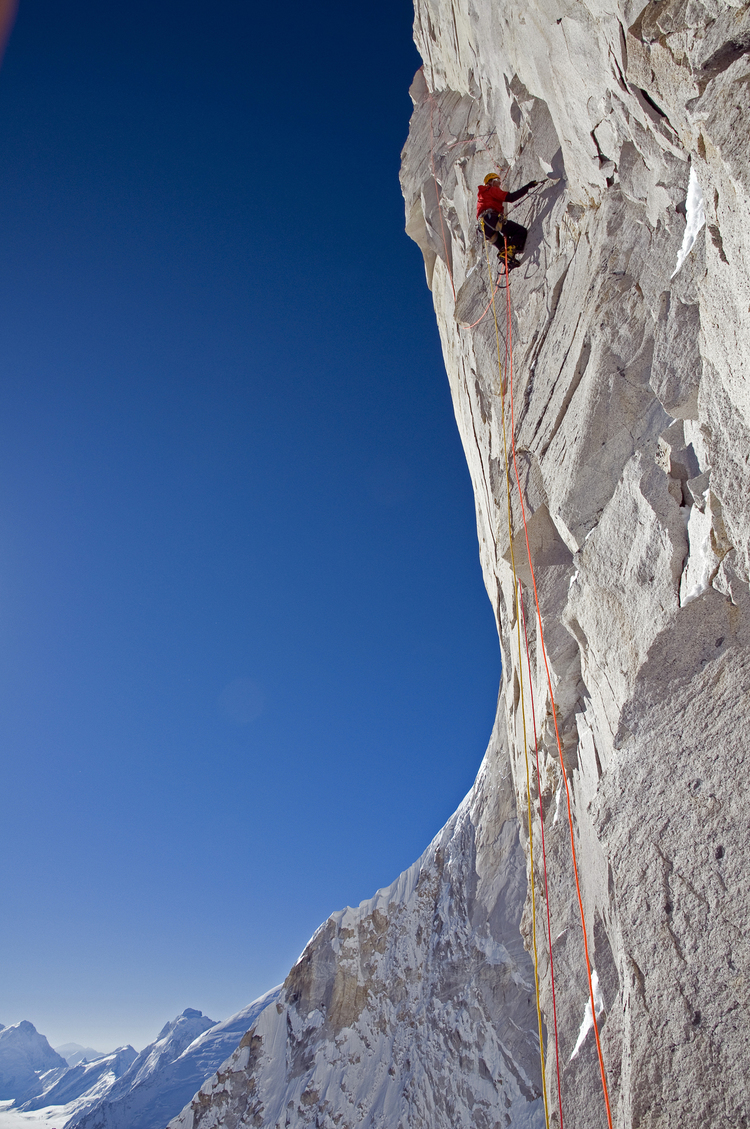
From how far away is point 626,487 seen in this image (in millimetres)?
5727

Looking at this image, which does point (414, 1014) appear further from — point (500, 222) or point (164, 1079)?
point (164, 1079)

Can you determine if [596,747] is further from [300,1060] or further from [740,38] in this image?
[300,1060]

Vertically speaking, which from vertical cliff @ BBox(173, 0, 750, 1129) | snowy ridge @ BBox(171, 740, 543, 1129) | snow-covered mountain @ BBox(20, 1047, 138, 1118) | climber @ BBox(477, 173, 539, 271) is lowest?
snow-covered mountain @ BBox(20, 1047, 138, 1118)

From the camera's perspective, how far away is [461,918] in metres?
16.3

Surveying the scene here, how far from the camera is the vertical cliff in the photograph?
4.16m

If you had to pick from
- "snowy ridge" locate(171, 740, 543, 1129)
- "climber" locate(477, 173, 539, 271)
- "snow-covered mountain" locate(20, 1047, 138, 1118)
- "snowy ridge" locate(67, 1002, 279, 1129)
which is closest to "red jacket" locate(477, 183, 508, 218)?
"climber" locate(477, 173, 539, 271)

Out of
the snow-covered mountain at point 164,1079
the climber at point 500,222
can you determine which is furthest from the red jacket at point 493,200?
the snow-covered mountain at point 164,1079

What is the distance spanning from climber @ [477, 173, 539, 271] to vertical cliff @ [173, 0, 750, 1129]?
0.93ft

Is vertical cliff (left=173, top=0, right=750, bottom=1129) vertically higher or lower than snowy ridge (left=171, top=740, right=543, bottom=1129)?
higher

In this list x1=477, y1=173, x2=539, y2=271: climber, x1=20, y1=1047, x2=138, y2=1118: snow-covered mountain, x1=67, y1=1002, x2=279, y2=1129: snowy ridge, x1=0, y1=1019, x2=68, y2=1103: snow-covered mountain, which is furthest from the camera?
x1=0, y1=1019, x2=68, y2=1103: snow-covered mountain

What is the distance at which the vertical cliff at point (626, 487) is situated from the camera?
416 cm

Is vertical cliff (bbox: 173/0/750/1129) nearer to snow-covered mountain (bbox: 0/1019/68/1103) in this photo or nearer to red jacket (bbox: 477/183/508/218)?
red jacket (bbox: 477/183/508/218)

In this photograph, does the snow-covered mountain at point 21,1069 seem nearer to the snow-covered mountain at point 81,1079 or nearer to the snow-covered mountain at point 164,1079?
the snow-covered mountain at point 81,1079

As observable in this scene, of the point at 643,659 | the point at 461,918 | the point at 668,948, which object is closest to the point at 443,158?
the point at 643,659
